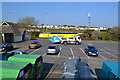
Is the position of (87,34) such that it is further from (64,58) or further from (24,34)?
(64,58)

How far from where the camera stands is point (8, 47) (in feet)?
62.1

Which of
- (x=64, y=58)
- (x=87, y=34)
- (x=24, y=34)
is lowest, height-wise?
(x=64, y=58)

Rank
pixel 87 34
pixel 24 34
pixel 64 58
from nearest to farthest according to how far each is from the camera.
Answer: pixel 64 58 → pixel 24 34 → pixel 87 34

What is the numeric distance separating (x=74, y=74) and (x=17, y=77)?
8.61 feet

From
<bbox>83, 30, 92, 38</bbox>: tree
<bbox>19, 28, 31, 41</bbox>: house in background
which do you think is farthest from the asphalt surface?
<bbox>83, 30, 92, 38</bbox>: tree

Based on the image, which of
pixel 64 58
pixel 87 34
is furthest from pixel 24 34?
pixel 87 34

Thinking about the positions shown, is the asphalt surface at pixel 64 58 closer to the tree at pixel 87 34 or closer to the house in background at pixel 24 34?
the house in background at pixel 24 34

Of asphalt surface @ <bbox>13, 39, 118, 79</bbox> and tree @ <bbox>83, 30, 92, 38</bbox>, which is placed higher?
tree @ <bbox>83, 30, 92, 38</bbox>

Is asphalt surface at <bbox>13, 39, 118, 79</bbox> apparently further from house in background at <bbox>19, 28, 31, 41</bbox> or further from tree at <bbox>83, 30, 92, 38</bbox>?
tree at <bbox>83, 30, 92, 38</bbox>

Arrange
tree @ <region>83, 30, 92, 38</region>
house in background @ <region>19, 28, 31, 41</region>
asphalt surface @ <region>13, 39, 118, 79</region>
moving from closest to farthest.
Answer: asphalt surface @ <region>13, 39, 118, 79</region>, house in background @ <region>19, 28, 31, 41</region>, tree @ <region>83, 30, 92, 38</region>

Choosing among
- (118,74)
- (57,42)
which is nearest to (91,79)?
(118,74)

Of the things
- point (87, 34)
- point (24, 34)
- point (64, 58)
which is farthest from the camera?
point (87, 34)

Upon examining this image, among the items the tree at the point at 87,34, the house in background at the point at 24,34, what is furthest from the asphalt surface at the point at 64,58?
the tree at the point at 87,34

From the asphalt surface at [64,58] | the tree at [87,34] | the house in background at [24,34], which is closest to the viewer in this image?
the asphalt surface at [64,58]
